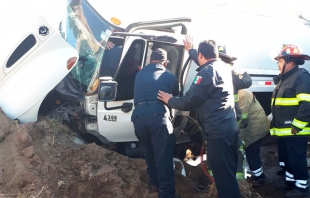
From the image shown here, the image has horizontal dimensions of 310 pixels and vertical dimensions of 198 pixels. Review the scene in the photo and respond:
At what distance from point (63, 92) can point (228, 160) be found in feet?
7.24

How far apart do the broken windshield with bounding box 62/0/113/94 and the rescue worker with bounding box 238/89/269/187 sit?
184 centimetres

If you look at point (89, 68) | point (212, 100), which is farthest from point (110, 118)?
point (212, 100)

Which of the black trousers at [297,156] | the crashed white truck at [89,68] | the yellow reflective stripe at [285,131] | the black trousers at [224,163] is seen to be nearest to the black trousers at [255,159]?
the yellow reflective stripe at [285,131]

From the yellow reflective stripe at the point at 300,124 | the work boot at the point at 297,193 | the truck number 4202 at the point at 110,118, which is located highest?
the truck number 4202 at the point at 110,118

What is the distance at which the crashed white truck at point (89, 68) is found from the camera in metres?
4.45

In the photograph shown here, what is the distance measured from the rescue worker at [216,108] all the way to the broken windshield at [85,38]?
1039mm

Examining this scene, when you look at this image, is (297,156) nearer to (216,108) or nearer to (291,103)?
(291,103)

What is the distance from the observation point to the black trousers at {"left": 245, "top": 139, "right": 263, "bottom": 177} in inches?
209

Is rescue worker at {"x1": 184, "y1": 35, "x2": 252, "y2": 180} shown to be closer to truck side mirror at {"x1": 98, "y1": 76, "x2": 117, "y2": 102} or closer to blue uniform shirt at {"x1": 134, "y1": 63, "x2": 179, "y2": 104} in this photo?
blue uniform shirt at {"x1": 134, "y1": 63, "x2": 179, "y2": 104}

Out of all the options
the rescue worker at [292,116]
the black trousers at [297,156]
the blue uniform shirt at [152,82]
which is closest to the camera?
the blue uniform shirt at [152,82]

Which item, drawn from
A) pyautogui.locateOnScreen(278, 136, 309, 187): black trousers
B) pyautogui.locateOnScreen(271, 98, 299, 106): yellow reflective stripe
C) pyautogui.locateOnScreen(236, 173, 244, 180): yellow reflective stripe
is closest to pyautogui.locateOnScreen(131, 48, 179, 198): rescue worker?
pyautogui.locateOnScreen(236, 173, 244, 180): yellow reflective stripe

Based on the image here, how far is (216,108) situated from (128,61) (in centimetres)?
119

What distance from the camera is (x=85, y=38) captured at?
482 cm

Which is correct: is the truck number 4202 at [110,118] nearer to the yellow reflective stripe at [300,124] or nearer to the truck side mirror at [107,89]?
the truck side mirror at [107,89]
